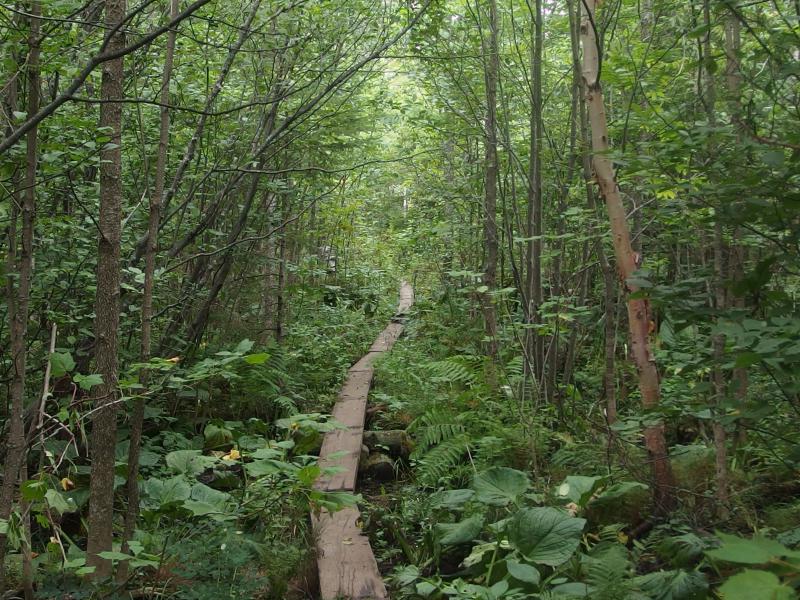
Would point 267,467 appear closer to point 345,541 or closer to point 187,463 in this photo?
point 187,463

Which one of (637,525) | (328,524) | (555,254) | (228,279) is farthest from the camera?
(228,279)

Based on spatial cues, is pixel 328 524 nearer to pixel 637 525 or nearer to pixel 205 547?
pixel 205 547

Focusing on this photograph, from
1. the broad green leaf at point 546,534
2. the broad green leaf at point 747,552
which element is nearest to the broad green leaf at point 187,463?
the broad green leaf at point 546,534

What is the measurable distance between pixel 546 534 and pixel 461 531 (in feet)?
1.93

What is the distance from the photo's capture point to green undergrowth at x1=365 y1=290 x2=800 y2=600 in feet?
9.18

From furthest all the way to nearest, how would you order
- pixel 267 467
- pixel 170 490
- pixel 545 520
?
1. pixel 170 490
2. pixel 545 520
3. pixel 267 467

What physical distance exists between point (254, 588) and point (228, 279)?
428cm

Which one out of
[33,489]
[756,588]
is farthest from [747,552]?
[33,489]

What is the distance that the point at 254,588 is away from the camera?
3.44 metres

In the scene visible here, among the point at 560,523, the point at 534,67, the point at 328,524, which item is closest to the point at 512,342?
the point at 534,67

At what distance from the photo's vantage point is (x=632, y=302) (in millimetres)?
3795

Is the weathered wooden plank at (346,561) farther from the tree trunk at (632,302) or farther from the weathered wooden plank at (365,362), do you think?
the weathered wooden plank at (365,362)

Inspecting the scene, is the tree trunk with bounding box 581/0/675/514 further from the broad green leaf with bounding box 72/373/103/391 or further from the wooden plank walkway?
the broad green leaf with bounding box 72/373/103/391

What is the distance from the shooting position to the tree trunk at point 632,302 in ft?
12.3
